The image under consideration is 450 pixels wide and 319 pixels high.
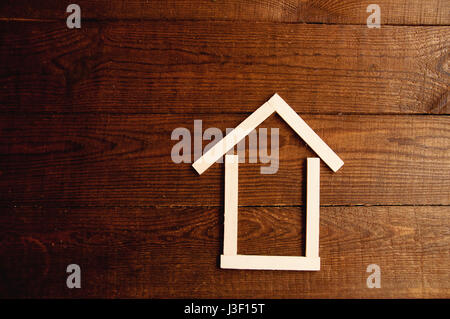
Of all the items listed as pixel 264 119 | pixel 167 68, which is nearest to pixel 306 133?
pixel 264 119

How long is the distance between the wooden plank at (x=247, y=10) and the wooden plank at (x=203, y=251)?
0.43m

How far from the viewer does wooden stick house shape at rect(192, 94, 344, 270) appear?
76 centimetres

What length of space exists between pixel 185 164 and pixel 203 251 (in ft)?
0.65

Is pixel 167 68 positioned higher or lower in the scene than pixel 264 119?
higher

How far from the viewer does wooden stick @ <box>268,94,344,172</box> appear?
2.49ft

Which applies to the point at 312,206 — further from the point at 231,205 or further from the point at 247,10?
the point at 247,10

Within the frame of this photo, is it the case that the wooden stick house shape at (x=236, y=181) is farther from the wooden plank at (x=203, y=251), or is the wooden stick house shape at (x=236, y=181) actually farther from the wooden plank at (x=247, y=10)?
the wooden plank at (x=247, y=10)

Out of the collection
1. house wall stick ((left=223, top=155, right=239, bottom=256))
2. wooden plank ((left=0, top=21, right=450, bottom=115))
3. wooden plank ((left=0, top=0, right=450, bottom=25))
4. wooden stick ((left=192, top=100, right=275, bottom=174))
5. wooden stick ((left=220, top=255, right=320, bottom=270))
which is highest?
wooden plank ((left=0, top=0, right=450, bottom=25))

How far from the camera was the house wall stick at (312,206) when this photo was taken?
758 millimetres

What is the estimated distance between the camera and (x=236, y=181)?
762 mm

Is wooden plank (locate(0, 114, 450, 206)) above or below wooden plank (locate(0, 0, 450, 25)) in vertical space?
below

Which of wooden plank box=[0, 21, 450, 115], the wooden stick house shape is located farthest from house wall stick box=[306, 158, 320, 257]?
wooden plank box=[0, 21, 450, 115]

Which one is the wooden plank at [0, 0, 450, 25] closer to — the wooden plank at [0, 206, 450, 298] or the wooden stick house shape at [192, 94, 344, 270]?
the wooden stick house shape at [192, 94, 344, 270]

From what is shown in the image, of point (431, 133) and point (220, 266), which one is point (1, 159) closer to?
point (220, 266)
